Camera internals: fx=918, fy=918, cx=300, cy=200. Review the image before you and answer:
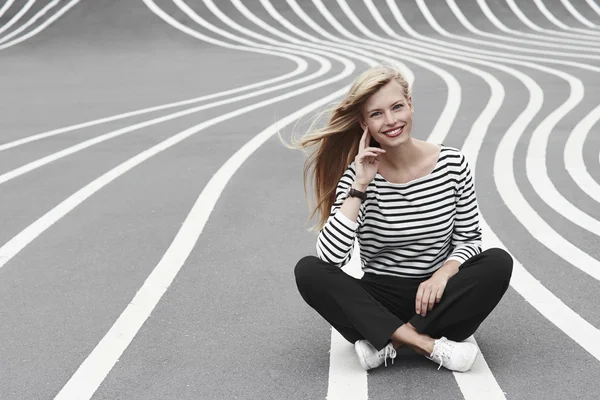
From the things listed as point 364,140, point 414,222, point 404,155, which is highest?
point 364,140

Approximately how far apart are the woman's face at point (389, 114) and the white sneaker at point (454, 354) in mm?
1021

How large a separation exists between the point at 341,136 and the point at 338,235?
0.58 metres

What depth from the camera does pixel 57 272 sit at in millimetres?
6543

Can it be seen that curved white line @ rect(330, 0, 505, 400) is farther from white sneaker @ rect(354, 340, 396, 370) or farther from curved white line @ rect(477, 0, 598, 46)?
curved white line @ rect(477, 0, 598, 46)

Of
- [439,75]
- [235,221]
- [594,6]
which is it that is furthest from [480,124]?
[594,6]

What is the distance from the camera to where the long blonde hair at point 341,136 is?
4523mm

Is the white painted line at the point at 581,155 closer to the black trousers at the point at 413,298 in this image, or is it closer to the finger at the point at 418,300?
the black trousers at the point at 413,298

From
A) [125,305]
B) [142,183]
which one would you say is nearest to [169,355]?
[125,305]

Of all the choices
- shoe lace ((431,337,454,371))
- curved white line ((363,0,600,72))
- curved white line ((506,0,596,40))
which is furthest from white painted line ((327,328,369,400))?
curved white line ((506,0,596,40))

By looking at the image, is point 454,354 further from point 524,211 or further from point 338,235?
point 524,211

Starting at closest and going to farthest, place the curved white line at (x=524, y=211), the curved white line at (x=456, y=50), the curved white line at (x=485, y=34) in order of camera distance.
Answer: the curved white line at (x=524, y=211), the curved white line at (x=456, y=50), the curved white line at (x=485, y=34)

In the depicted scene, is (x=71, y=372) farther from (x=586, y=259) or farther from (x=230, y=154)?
(x=230, y=154)

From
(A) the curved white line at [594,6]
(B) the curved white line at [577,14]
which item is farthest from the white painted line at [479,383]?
(A) the curved white line at [594,6]

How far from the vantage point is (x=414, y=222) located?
4.61 metres
